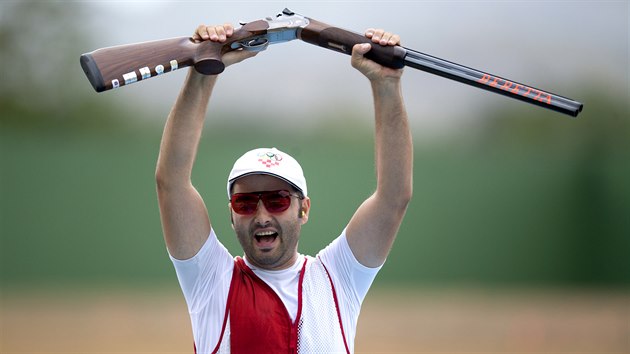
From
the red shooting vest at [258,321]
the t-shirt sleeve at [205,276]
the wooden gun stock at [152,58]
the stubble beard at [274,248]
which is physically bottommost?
the red shooting vest at [258,321]

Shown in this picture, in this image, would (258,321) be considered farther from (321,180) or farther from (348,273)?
(321,180)

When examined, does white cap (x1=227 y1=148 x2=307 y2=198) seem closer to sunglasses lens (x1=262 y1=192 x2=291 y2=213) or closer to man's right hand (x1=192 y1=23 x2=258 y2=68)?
sunglasses lens (x1=262 y1=192 x2=291 y2=213)

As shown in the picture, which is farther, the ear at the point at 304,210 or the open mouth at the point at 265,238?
the ear at the point at 304,210

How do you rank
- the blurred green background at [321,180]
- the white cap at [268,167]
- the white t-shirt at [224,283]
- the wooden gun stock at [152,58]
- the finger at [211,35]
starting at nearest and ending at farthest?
the wooden gun stock at [152,58] → the finger at [211,35] → the white t-shirt at [224,283] → the white cap at [268,167] → the blurred green background at [321,180]

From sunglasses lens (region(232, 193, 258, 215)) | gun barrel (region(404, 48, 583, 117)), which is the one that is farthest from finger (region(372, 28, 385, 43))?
sunglasses lens (region(232, 193, 258, 215))

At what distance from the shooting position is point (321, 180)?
37.6 ft

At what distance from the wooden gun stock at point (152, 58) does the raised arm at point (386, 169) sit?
538 millimetres

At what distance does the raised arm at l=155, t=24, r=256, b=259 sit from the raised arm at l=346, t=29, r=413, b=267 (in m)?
0.59

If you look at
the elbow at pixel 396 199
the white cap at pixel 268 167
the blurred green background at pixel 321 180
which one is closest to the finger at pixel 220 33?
the white cap at pixel 268 167

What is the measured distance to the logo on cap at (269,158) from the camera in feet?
10.5

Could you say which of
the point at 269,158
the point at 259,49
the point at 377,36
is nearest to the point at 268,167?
the point at 269,158

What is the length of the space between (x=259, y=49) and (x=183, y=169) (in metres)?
0.57

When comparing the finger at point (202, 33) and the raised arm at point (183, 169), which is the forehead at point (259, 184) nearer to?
the raised arm at point (183, 169)

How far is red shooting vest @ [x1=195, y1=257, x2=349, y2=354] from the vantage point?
118 inches
